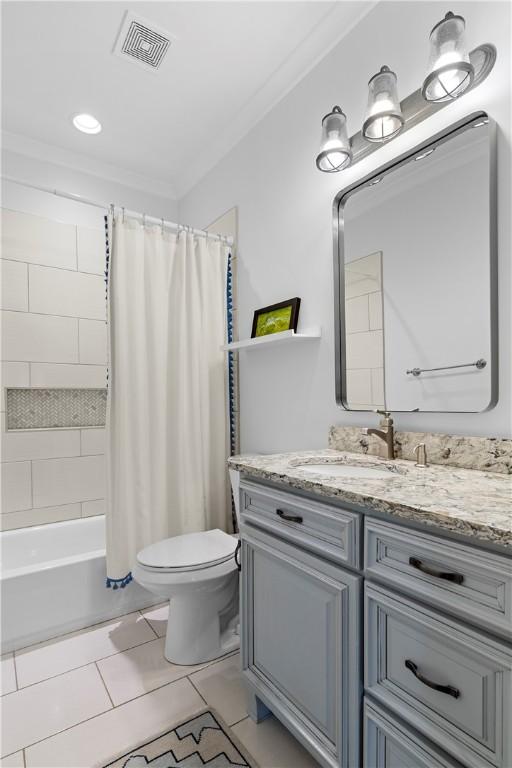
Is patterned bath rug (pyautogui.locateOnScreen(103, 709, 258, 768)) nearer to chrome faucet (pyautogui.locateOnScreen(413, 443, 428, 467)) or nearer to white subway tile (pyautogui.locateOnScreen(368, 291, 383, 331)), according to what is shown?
chrome faucet (pyautogui.locateOnScreen(413, 443, 428, 467))

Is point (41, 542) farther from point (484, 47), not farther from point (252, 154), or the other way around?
point (484, 47)

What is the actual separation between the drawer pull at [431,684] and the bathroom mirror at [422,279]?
2.42 ft

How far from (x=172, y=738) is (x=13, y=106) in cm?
301

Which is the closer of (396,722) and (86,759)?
(396,722)

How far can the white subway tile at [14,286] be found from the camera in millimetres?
2438

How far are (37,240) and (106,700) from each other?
247cm

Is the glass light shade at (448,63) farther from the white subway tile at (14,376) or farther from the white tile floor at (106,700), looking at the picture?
the white subway tile at (14,376)

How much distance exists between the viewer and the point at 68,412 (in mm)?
2619

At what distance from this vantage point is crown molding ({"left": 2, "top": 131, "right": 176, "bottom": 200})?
2465 millimetres

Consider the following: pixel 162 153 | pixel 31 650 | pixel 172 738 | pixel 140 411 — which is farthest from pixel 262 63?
pixel 31 650

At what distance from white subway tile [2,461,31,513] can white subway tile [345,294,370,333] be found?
2.06 meters

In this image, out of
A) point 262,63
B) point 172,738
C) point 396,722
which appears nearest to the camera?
point 396,722

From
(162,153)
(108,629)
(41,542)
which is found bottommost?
(108,629)

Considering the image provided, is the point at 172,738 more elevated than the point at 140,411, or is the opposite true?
the point at 140,411
